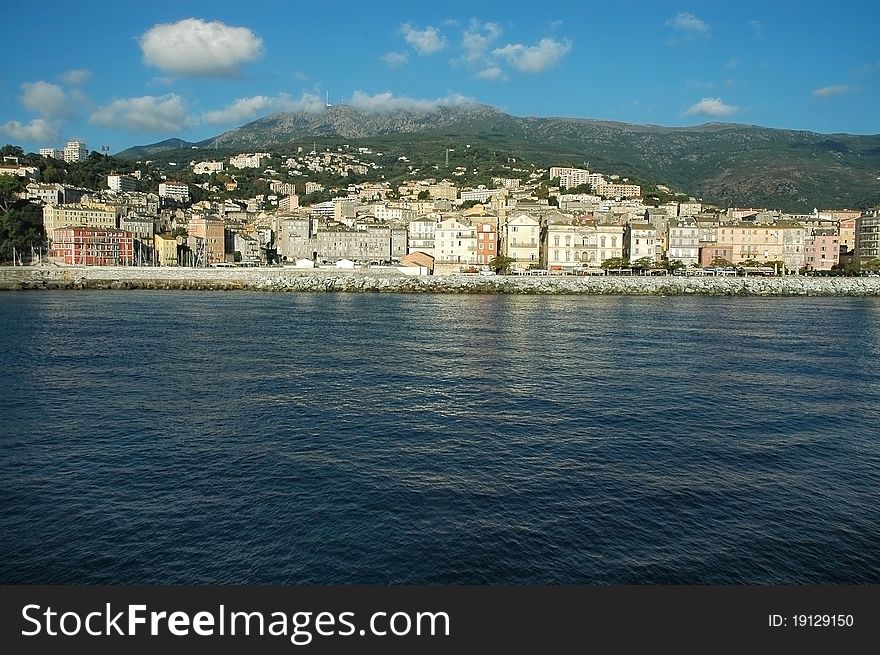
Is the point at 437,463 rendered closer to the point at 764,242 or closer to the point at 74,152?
the point at 764,242

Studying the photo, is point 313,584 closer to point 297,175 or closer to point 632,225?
point 632,225

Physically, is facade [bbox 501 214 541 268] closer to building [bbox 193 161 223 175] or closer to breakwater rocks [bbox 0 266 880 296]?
breakwater rocks [bbox 0 266 880 296]

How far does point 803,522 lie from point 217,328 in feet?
96.5

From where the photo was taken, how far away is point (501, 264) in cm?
7688

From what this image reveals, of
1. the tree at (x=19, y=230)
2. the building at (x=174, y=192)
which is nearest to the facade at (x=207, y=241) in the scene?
the tree at (x=19, y=230)

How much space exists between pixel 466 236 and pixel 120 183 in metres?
89.3

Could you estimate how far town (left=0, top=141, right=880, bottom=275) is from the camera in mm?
79500

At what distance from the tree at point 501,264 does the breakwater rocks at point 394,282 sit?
29.6 ft

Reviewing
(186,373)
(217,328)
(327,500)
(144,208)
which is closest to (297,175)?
(144,208)

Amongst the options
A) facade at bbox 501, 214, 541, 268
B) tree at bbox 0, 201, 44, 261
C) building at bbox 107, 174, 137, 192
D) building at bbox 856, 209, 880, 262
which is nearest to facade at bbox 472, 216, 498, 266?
facade at bbox 501, 214, 541, 268

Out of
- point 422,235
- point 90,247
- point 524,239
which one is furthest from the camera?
point 422,235

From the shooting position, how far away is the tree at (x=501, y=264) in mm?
76706

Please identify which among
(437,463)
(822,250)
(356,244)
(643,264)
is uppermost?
(356,244)

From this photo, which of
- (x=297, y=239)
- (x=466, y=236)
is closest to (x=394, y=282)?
(x=466, y=236)
